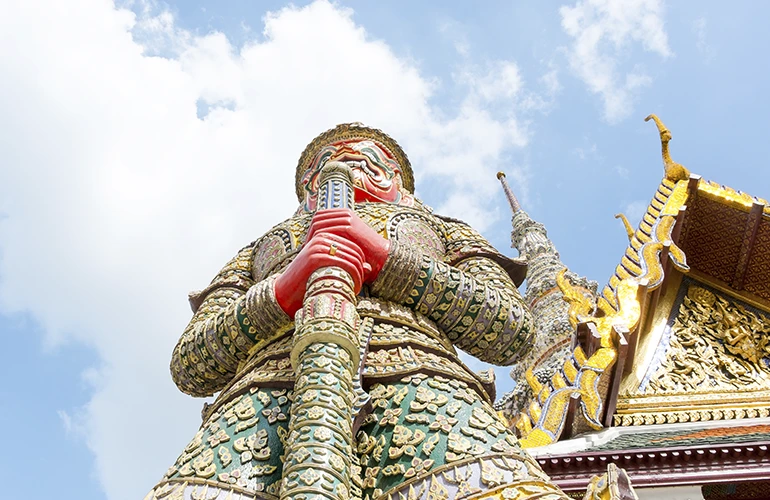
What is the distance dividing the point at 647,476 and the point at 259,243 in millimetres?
2163

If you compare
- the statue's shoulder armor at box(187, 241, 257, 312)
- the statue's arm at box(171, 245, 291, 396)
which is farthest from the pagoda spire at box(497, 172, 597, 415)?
the statue's arm at box(171, 245, 291, 396)

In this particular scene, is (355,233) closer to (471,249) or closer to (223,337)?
(223,337)

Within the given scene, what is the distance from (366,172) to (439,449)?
5.63ft

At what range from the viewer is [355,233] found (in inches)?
99.0

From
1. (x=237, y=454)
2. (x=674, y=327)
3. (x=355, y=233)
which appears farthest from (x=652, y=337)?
(x=237, y=454)

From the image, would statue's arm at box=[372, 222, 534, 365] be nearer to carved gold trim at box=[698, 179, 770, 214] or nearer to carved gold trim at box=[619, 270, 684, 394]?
carved gold trim at box=[619, 270, 684, 394]

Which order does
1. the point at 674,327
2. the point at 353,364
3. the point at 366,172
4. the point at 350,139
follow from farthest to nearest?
the point at 674,327 < the point at 350,139 < the point at 366,172 < the point at 353,364

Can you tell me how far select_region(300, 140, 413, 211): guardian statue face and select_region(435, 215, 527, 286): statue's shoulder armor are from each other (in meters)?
0.28

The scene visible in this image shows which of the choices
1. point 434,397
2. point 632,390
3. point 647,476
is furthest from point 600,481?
point 632,390

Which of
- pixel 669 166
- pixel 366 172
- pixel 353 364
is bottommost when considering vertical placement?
pixel 353 364

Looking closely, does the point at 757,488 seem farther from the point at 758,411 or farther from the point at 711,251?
the point at 711,251

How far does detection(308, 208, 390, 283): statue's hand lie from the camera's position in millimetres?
2504

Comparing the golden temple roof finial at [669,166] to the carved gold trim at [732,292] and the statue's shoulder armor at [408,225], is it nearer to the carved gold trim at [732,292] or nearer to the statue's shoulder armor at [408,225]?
the carved gold trim at [732,292]

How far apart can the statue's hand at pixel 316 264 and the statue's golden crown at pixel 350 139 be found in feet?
4.17
